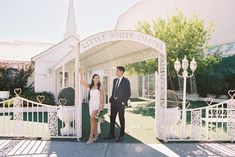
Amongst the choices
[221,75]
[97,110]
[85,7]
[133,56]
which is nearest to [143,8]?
[85,7]

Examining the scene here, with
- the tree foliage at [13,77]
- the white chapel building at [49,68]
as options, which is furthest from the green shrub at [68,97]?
the tree foliage at [13,77]

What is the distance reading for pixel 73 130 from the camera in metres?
7.31

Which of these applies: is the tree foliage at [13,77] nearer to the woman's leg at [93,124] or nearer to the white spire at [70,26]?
the white spire at [70,26]

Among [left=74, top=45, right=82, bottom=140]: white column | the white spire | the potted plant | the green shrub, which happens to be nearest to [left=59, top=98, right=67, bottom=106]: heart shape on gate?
the potted plant

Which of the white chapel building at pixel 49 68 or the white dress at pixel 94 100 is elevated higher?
the white chapel building at pixel 49 68

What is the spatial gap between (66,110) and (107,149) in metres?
1.96

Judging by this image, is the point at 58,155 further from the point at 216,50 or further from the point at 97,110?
the point at 216,50

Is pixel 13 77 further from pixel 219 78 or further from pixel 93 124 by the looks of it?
pixel 219 78

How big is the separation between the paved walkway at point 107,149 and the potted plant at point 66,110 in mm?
871

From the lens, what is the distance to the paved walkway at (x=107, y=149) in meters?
5.82

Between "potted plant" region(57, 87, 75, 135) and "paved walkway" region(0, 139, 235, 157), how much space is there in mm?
871

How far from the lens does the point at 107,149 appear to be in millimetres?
6168

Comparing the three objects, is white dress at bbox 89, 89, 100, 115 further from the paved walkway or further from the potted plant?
the paved walkway

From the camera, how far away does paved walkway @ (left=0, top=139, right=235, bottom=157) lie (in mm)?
5820
